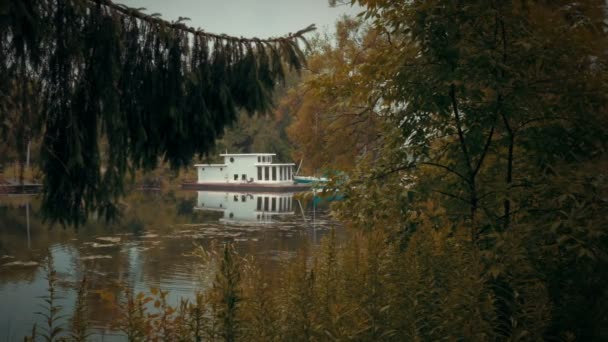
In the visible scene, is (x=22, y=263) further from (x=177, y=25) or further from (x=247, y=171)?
(x=247, y=171)

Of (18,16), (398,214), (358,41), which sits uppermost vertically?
(358,41)

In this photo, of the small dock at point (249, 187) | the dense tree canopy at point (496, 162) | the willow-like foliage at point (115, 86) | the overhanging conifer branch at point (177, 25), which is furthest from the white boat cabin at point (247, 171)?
the willow-like foliage at point (115, 86)

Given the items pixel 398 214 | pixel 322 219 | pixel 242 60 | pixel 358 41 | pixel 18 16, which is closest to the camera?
pixel 18 16

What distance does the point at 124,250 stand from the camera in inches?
548

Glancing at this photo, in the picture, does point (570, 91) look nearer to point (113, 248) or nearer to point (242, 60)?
point (242, 60)

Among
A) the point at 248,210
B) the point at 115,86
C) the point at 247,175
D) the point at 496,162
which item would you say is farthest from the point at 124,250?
the point at 247,175

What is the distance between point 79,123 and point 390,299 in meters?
2.36

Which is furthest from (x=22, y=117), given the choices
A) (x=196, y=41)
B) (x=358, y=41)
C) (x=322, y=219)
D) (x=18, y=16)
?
(x=322, y=219)

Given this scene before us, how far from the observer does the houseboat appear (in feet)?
134

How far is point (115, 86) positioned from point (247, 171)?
128 ft

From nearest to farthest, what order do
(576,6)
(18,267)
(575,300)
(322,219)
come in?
(575,300) < (576,6) < (18,267) < (322,219)

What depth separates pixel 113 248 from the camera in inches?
560

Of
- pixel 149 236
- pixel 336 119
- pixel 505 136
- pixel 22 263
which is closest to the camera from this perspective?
pixel 505 136

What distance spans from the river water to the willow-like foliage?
1.31 ft
